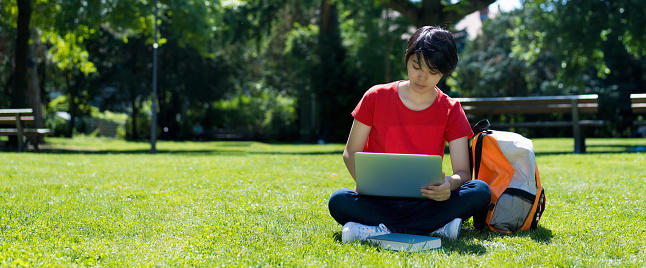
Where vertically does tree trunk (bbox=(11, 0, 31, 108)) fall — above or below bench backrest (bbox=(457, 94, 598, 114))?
above

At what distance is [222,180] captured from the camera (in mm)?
7855

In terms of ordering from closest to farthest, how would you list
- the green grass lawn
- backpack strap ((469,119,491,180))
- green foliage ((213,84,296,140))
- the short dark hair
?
the green grass lawn < the short dark hair < backpack strap ((469,119,491,180)) < green foliage ((213,84,296,140))

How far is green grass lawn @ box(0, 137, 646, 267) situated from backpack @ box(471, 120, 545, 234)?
4.5 inches

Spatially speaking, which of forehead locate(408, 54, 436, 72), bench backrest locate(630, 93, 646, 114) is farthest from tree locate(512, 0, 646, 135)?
forehead locate(408, 54, 436, 72)

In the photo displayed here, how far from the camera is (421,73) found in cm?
398

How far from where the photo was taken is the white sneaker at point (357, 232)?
4.02m

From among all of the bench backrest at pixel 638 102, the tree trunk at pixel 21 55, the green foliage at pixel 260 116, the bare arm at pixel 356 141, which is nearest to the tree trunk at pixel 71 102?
the green foliage at pixel 260 116

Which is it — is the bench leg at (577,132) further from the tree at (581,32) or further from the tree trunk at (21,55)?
the tree trunk at (21,55)

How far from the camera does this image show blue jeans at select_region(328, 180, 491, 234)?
13.7 feet

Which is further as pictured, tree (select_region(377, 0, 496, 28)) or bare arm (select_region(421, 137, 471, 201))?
tree (select_region(377, 0, 496, 28))

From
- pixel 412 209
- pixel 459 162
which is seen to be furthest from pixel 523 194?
pixel 412 209

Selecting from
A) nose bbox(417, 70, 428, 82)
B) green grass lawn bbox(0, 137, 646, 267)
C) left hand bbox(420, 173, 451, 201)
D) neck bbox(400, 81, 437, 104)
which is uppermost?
nose bbox(417, 70, 428, 82)

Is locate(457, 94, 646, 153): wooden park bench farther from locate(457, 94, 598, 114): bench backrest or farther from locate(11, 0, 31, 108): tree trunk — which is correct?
locate(11, 0, 31, 108): tree trunk

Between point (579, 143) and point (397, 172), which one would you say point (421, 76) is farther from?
point (579, 143)
